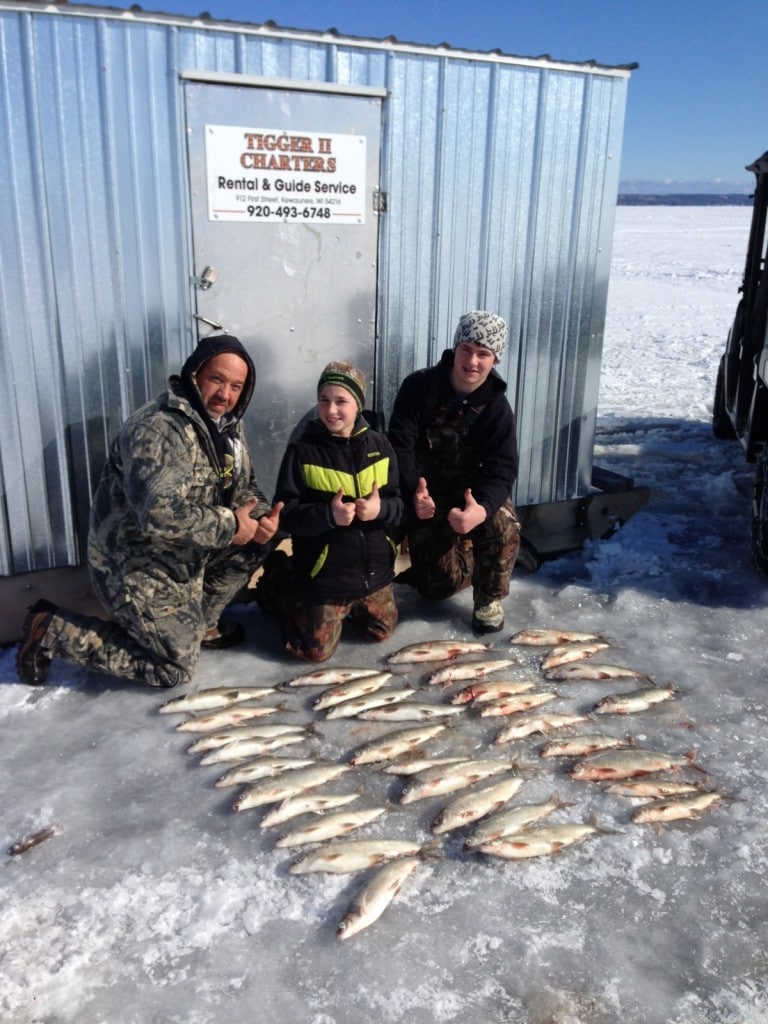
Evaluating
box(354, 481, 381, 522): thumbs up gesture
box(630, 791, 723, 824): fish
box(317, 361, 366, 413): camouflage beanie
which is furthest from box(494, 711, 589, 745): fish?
box(317, 361, 366, 413): camouflage beanie

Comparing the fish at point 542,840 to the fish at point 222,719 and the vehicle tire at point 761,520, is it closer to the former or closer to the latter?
the fish at point 222,719

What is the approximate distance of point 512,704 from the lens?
4293mm

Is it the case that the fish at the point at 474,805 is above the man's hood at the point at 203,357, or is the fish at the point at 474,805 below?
below

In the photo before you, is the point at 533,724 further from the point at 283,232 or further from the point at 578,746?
the point at 283,232

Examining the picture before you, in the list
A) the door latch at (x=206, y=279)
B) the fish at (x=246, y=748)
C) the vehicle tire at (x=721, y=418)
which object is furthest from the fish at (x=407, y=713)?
the vehicle tire at (x=721, y=418)

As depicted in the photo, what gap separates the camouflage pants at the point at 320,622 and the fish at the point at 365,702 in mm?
470

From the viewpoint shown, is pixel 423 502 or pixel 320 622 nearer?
pixel 320 622

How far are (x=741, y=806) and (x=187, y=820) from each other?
7.25 ft

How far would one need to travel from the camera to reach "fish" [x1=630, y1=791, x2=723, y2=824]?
11.4 feet

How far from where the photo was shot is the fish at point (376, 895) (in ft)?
9.48

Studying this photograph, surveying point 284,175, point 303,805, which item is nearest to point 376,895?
point 303,805

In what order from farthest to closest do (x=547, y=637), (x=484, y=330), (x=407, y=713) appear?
(x=547, y=637), (x=484, y=330), (x=407, y=713)

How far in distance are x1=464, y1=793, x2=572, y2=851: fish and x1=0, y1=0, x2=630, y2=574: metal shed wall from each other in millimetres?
2643

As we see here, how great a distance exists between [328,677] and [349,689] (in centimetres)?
20
